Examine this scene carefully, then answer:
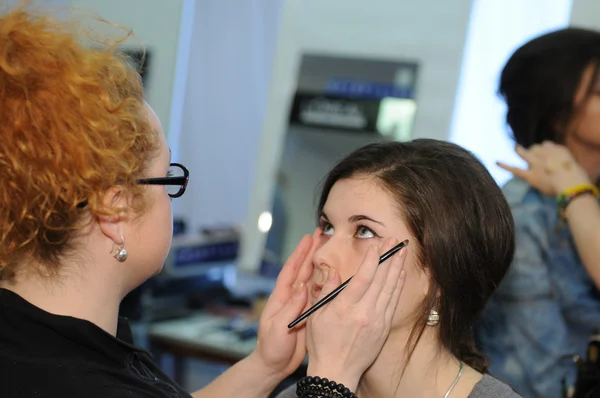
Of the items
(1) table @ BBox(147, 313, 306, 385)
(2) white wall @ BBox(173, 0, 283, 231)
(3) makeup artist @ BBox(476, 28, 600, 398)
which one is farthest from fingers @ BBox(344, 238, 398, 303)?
(2) white wall @ BBox(173, 0, 283, 231)

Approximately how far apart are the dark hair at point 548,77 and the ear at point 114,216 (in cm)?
119

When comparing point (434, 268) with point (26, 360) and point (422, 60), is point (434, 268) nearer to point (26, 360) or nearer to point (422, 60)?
point (26, 360)

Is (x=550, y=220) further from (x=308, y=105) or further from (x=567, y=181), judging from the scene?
(x=308, y=105)

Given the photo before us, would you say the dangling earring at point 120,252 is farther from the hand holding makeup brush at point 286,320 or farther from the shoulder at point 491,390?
the shoulder at point 491,390

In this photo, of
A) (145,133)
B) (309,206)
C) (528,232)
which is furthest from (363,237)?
(309,206)

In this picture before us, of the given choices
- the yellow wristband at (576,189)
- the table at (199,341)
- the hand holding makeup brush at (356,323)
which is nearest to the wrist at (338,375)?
the hand holding makeup brush at (356,323)

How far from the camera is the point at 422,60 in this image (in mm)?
2779

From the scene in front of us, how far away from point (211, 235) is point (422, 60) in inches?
43.0

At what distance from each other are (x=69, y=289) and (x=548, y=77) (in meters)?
1.31

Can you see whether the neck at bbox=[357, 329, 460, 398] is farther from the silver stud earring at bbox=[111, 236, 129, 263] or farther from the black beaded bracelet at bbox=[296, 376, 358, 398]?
the silver stud earring at bbox=[111, 236, 129, 263]

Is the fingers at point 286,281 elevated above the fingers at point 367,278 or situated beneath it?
situated beneath

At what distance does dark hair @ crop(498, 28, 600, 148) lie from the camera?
1.82m

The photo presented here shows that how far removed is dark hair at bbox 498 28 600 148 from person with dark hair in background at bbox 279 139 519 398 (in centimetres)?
63

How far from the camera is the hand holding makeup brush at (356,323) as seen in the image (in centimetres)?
113
